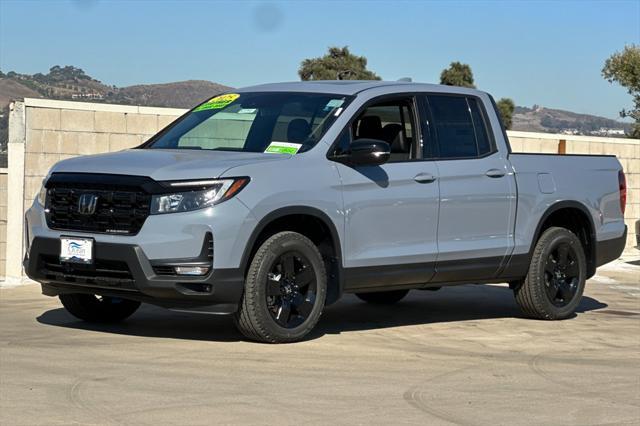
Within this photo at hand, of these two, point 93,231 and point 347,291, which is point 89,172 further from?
point 347,291

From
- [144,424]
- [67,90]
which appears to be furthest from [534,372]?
[67,90]

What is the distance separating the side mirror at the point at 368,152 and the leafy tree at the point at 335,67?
63.3 metres

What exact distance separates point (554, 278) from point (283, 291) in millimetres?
3221

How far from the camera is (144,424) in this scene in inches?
239

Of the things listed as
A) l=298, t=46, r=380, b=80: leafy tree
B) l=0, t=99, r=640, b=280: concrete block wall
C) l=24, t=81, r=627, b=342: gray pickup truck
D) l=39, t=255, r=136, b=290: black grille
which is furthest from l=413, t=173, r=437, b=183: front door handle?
l=298, t=46, r=380, b=80: leafy tree

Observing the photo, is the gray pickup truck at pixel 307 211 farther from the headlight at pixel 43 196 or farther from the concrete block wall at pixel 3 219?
the concrete block wall at pixel 3 219

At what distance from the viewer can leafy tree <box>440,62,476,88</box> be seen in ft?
250

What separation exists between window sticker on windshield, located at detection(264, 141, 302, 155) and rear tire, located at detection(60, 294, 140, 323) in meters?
1.77

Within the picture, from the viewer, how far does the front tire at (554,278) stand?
1088cm

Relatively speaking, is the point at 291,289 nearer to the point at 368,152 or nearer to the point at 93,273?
the point at 368,152

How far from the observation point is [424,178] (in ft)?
32.0

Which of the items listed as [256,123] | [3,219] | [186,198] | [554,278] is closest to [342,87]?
[256,123]

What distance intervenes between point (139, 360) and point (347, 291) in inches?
79.6

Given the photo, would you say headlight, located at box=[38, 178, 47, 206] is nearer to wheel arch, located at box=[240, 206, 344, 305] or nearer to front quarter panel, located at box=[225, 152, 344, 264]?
front quarter panel, located at box=[225, 152, 344, 264]
